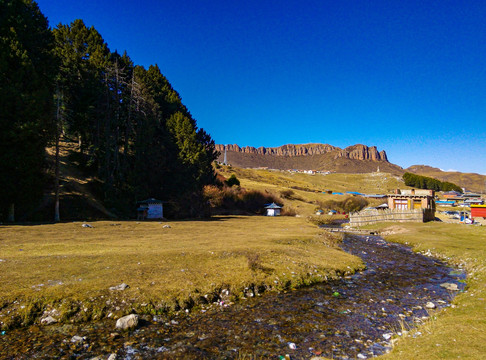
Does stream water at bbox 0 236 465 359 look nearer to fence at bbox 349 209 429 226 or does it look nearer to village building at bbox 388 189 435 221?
fence at bbox 349 209 429 226

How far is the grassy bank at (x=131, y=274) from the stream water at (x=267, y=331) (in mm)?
822

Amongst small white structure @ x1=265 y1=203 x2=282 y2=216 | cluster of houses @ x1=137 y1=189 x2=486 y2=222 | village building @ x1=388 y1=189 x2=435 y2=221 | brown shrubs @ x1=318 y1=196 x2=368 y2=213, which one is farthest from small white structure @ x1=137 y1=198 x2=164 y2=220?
brown shrubs @ x1=318 y1=196 x2=368 y2=213

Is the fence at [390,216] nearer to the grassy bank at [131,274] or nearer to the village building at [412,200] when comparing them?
the village building at [412,200]

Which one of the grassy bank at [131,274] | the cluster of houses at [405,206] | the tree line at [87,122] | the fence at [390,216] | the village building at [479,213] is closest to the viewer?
the grassy bank at [131,274]

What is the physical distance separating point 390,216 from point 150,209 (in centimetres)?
4330

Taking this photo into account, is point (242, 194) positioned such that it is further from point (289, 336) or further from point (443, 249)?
point (289, 336)

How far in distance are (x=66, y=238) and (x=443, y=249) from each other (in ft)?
102

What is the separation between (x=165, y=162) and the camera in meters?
54.2

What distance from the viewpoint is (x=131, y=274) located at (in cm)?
1229

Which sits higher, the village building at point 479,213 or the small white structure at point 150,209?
the small white structure at point 150,209

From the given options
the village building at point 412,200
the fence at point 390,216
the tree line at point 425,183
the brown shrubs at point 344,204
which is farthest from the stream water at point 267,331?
the tree line at point 425,183

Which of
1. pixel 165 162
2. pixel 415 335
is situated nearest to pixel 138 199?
pixel 165 162

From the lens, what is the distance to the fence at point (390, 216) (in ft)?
149

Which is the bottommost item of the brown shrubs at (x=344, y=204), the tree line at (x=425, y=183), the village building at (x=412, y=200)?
the brown shrubs at (x=344, y=204)
